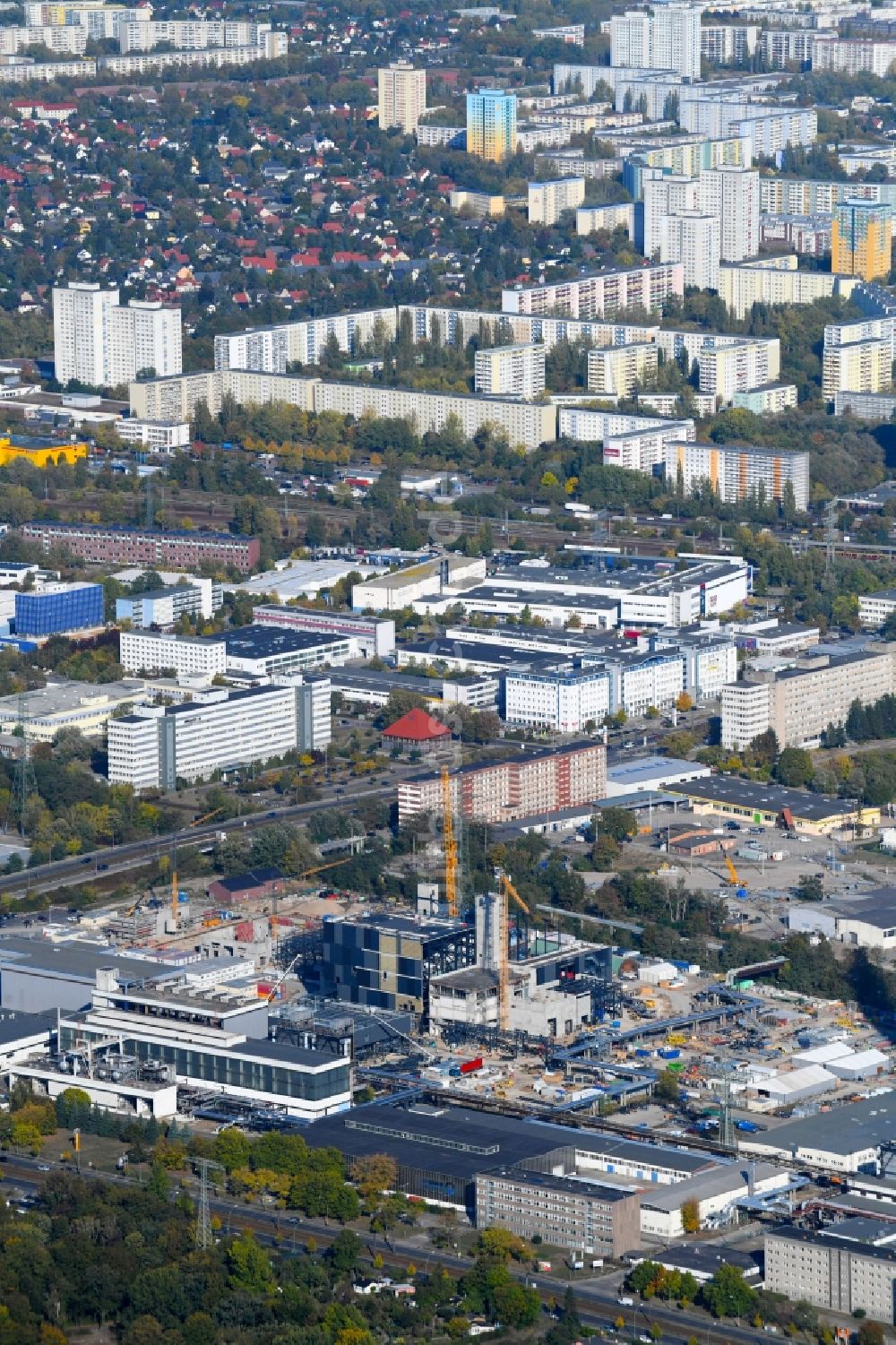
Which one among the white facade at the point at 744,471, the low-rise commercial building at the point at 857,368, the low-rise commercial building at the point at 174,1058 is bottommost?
the low-rise commercial building at the point at 174,1058

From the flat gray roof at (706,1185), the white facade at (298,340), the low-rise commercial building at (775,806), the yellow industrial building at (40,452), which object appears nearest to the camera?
the flat gray roof at (706,1185)

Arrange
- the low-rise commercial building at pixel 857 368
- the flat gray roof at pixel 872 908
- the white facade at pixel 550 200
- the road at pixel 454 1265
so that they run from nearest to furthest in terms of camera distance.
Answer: the road at pixel 454 1265
the flat gray roof at pixel 872 908
the low-rise commercial building at pixel 857 368
the white facade at pixel 550 200

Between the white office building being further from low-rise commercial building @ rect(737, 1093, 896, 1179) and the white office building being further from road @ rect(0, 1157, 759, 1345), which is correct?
low-rise commercial building @ rect(737, 1093, 896, 1179)

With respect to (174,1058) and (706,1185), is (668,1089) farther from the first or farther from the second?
(174,1058)

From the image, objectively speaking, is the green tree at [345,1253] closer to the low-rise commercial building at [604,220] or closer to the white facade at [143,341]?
the white facade at [143,341]

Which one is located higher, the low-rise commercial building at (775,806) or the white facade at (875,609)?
the white facade at (875,609)

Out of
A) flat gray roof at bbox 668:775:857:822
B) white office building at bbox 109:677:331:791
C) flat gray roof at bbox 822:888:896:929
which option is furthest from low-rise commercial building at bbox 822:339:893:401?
flat gray roof at bbox 822:888:896:929

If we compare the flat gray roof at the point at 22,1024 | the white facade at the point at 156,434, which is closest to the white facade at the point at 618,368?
the white facade at the point at 156,434

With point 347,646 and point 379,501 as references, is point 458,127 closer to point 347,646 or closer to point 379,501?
point 379,501
